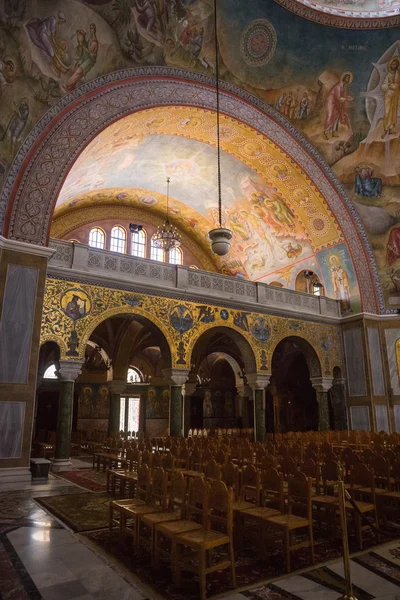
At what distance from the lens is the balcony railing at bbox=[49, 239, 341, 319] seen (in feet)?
46.5

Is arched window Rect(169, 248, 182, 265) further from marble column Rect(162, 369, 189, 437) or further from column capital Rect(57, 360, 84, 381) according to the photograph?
column capital Rect(57, 360, 84, 381)

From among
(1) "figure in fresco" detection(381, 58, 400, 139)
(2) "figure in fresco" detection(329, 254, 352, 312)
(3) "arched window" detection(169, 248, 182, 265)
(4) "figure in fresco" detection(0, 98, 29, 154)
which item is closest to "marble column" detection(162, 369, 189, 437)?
(4) "figure in fresco" detection(0, 98, 29, 154)

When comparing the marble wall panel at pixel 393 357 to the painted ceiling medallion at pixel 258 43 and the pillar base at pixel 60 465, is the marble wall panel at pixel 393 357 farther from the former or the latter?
the pillar base at pixel 60 465

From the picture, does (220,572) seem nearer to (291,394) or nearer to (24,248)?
(24,248)

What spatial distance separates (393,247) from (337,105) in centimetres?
670

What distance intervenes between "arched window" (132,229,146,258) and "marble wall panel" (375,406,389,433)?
13.2 meters

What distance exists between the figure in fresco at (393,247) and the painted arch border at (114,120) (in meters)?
0.70

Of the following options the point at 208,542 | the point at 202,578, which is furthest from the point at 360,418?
the point at 202,578

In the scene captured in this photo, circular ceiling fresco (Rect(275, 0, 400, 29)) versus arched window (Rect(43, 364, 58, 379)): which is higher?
circular ceiling fresco (Rect(275, 0, 400, 29))

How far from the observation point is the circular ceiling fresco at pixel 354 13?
54.7ft

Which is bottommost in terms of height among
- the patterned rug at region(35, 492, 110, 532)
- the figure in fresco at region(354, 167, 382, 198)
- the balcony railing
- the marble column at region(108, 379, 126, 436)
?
the patterned rug at region(35, 492, 110, 532)

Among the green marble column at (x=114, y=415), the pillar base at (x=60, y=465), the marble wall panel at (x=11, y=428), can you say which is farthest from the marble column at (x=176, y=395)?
the marble wall panel at (x=11, y=428)

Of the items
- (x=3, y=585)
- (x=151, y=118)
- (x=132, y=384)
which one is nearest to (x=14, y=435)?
(x=3, y=585)

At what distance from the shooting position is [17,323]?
11.4m
